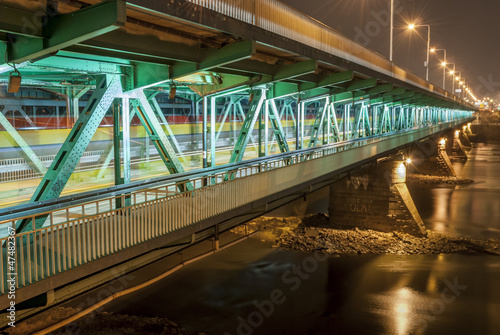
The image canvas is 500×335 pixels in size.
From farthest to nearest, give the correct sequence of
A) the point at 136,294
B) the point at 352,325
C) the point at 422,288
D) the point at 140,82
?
1. the point at 422,288
2. the point at 136,294
3. the point at 352,325
4. the point at 140,82

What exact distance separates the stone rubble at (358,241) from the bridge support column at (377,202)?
28.3 inches

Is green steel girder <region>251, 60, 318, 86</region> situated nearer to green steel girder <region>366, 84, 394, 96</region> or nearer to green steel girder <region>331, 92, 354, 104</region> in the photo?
green steel girder <region>331, 92, 354, 104</region>

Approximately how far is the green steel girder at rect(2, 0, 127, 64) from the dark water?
9895mm

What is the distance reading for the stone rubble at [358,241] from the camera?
2177 centimetres

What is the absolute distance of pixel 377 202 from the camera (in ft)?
81.8

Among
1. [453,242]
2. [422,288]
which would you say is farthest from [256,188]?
[453,242]

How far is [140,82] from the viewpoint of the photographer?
8.73m

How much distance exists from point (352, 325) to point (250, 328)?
322 centimetres

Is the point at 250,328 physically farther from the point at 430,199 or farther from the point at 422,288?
the point at 430,199

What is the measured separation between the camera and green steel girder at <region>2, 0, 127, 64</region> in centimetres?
550

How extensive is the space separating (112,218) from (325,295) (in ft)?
40.6

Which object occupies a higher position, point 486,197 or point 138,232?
point 138,232

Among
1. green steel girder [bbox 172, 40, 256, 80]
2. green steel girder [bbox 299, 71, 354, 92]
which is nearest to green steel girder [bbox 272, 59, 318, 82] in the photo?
green steel girder [bbox 299, 71, 354, 92]

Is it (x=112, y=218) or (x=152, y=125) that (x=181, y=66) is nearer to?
(x=152, y=125)
